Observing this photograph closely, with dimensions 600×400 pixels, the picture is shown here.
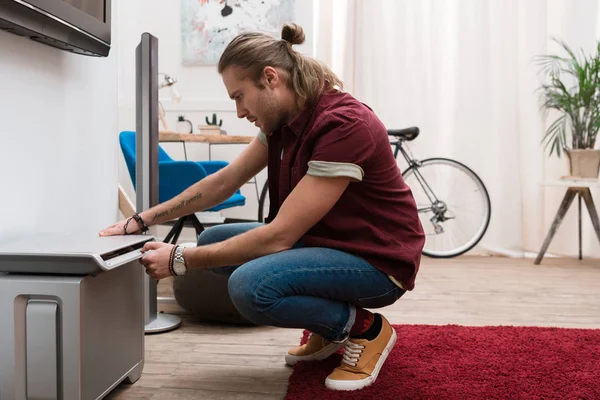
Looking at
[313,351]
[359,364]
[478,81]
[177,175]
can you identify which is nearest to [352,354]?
[359,364]

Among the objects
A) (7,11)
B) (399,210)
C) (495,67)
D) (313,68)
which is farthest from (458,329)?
(495,67)

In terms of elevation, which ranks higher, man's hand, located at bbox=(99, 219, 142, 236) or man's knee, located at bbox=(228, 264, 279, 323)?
man's hand, located at bbox=(99, 219, 142, 236)

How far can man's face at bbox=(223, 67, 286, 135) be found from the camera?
1488 mm

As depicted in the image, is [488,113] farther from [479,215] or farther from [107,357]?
[107,357]

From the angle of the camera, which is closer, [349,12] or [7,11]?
[7,11]

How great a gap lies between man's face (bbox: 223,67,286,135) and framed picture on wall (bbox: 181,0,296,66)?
2650 mm

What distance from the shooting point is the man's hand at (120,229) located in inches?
61.7

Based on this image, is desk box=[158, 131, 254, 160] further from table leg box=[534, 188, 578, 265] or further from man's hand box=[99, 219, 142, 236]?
table leg box=[534, 188, 578, 265]

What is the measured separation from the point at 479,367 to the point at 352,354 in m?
0.37

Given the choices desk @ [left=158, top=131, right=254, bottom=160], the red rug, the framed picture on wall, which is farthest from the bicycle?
the red rug

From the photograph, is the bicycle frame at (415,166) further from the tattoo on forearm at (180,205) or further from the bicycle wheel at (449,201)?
the tattoo on forearm at (180,205)

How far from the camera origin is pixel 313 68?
1554 mm

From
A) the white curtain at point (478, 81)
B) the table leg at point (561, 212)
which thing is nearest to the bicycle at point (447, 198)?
the white curtain at point (478, 81)

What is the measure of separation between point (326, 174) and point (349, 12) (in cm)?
291
